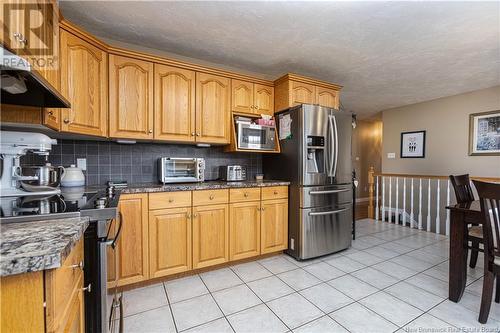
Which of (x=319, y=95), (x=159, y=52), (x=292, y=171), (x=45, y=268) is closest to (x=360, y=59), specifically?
(x=319, y=95)

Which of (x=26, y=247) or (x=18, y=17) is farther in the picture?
(x=18, y=17)

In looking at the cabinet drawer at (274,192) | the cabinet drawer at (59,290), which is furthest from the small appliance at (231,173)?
the cabinet drawer at (59,290)

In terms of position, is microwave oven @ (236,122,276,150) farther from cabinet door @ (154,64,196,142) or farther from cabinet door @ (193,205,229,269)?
cabinet door @ (193,205,229,269)

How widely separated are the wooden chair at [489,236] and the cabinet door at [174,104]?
8.07ft

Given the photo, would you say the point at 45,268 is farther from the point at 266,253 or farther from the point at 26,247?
the point at 266,253

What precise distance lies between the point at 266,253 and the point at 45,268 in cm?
237

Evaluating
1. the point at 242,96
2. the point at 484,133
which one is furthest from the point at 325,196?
the point at 484,133

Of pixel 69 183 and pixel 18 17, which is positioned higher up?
pixel 18 17

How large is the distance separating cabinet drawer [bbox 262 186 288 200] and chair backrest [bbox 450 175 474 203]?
1701 millimetres

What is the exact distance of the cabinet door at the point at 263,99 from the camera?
2.87 m

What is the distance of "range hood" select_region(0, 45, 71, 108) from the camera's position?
831 millimetres

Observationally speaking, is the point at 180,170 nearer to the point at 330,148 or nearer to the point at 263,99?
the point at 263,99

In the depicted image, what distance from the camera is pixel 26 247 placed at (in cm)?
67

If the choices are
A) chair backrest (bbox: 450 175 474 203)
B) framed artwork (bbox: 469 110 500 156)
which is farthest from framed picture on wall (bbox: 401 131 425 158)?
chair backrest (bbox: 450 175 474 203)
